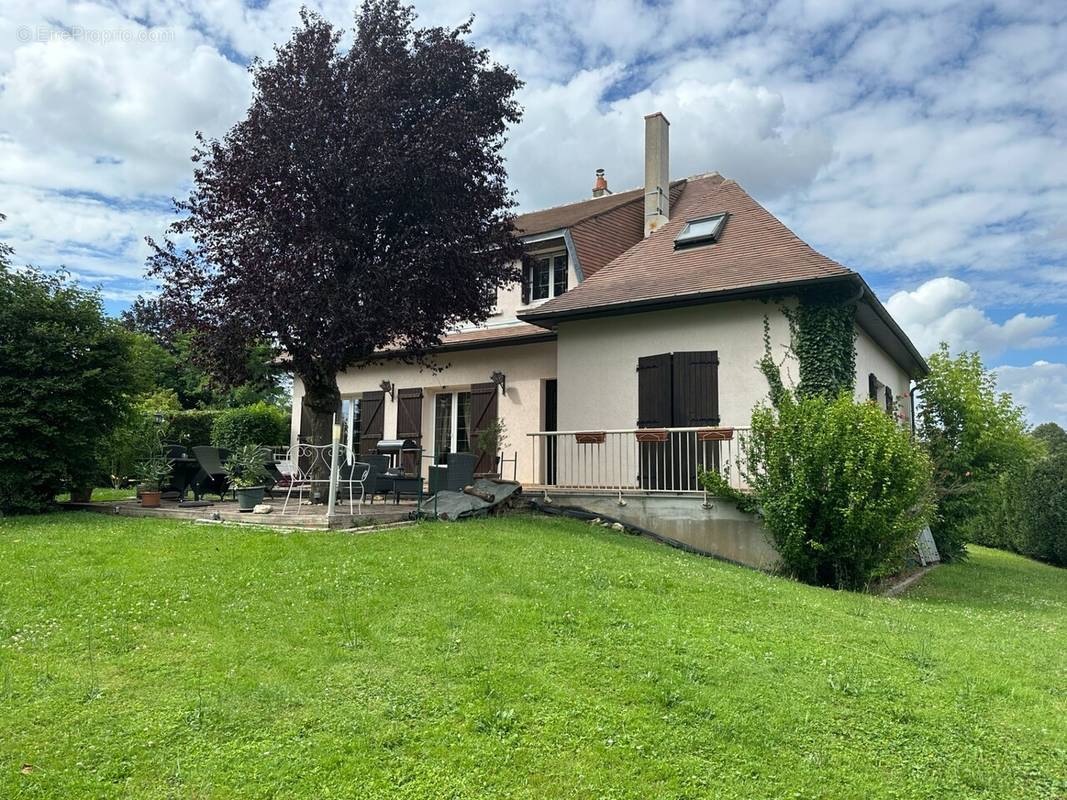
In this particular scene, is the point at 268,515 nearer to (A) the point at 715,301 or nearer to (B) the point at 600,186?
(A) the point at 715,301

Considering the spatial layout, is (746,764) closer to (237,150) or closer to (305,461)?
(237,150)

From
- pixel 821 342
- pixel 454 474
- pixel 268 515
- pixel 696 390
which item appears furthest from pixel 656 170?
pixel 268 515

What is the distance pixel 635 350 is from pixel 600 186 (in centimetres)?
948

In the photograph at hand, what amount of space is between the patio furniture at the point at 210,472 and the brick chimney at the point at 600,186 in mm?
12804

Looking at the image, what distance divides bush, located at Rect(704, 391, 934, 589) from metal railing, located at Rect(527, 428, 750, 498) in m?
1.33

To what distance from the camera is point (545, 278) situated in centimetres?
1526

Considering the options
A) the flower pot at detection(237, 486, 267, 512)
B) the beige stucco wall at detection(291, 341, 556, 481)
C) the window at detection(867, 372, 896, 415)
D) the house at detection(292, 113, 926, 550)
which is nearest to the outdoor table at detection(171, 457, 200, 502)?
the flower pot at detection(237, 486, 267, 512)

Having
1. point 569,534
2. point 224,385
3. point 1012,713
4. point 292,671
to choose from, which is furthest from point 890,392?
point 292,671

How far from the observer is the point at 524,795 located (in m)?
3.11

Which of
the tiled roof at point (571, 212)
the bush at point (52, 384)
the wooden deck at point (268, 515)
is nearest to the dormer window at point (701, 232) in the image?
the tiled roof at point (571, 212)

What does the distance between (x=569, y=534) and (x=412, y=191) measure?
18.5 feet

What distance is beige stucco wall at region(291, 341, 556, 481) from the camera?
14531 millimetres

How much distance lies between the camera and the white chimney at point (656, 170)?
624 inches

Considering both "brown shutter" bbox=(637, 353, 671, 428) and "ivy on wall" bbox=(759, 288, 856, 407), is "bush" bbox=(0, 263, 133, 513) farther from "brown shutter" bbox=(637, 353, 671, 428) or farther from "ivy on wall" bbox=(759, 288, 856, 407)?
"ivy on wall" bbox=(759, 288, 856, 407)
